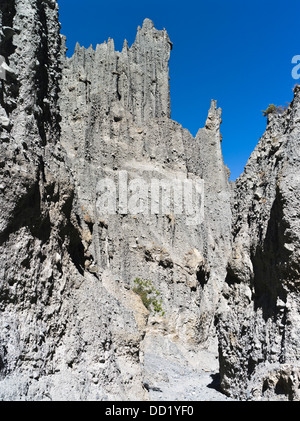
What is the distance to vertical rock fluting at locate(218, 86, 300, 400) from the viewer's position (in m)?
8.44

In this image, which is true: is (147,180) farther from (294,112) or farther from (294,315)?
(294,315)

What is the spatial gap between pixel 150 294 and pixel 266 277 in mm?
18679

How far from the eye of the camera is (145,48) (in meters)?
44.0

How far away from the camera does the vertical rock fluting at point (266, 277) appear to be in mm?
8438

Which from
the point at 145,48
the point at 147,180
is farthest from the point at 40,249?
the point at 145,48

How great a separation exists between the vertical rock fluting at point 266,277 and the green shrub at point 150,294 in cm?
1523

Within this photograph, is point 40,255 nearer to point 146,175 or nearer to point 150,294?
point 150,294

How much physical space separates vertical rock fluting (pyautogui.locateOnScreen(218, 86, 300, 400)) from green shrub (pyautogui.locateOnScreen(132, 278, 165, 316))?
1523 centimetres

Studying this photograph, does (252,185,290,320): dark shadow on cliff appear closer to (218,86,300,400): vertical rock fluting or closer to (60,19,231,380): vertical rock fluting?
(218,86,300,400): vertical rock fluting

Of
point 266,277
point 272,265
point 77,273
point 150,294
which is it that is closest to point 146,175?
point 150,294

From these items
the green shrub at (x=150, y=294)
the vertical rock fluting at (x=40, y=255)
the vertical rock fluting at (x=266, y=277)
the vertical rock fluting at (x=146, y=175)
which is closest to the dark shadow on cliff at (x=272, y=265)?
the vertical rock fluting at (x=266, y=277)

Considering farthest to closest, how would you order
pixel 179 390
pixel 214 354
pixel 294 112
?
1. pixel 214 354
2. pixel 179 390
3. pixel 294 112

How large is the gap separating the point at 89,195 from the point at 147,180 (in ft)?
18.6

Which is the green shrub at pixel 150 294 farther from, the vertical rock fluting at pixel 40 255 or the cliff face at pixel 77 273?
the vertical rock fluting at pixel 40 255
